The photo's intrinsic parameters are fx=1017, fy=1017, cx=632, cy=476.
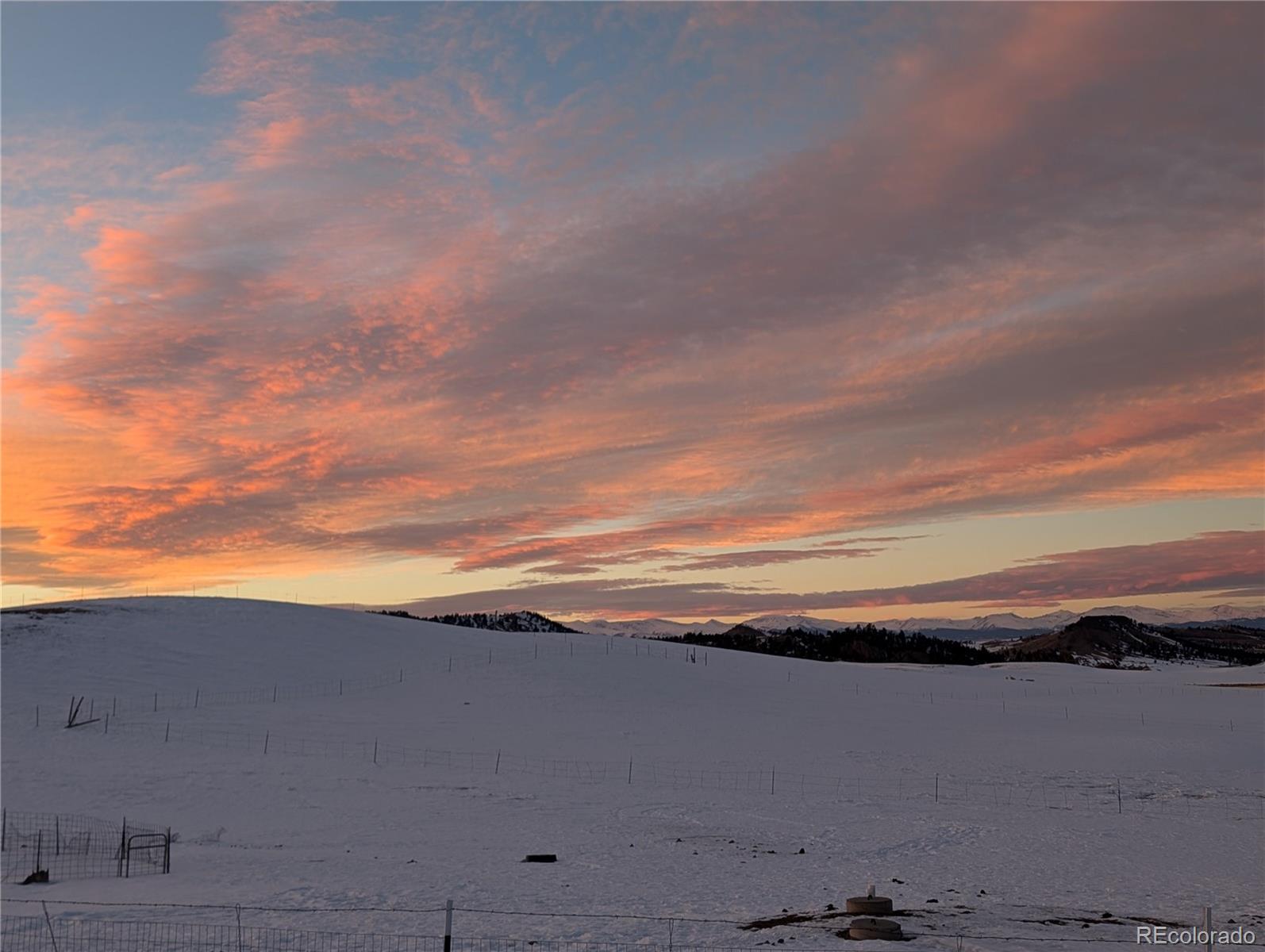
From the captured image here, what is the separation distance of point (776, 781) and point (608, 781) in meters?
7.26

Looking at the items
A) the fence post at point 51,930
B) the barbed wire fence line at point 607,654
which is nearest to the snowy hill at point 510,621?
the barbed wire fence line at point 607,654

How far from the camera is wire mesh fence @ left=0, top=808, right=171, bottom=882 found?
2789cm

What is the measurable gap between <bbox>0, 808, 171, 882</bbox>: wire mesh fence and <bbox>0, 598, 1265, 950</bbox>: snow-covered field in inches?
42.0

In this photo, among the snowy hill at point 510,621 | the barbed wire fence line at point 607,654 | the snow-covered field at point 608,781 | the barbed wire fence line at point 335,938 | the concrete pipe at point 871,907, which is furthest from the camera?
the snowy hill at point 510,621

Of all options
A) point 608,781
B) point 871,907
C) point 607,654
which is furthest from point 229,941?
point 607,654

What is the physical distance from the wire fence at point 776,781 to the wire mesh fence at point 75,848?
11822mm

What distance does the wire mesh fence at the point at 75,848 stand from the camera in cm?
2789

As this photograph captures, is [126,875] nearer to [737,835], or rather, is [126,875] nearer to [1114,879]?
[737,835]

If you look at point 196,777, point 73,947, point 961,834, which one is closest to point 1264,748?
point 961,834

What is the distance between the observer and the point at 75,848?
31.3 metres

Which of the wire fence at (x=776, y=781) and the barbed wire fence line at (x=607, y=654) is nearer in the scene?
the wire fence at (x=776, y=781)

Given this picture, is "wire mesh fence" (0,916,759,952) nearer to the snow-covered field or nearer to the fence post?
the fence post

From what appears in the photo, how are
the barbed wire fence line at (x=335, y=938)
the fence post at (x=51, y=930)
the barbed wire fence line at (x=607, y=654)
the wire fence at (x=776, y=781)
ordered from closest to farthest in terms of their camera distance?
the barbed wire fence line at (x=335, y=938) → the fence post at (x=51, y=930) → the wire fence at (x=776, y=781) → the barbed wire fence line at (x=607, y=654)

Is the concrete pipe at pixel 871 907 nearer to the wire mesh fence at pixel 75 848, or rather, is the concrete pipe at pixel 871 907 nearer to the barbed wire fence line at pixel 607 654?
the wire mesh fence at pixel 75 848
